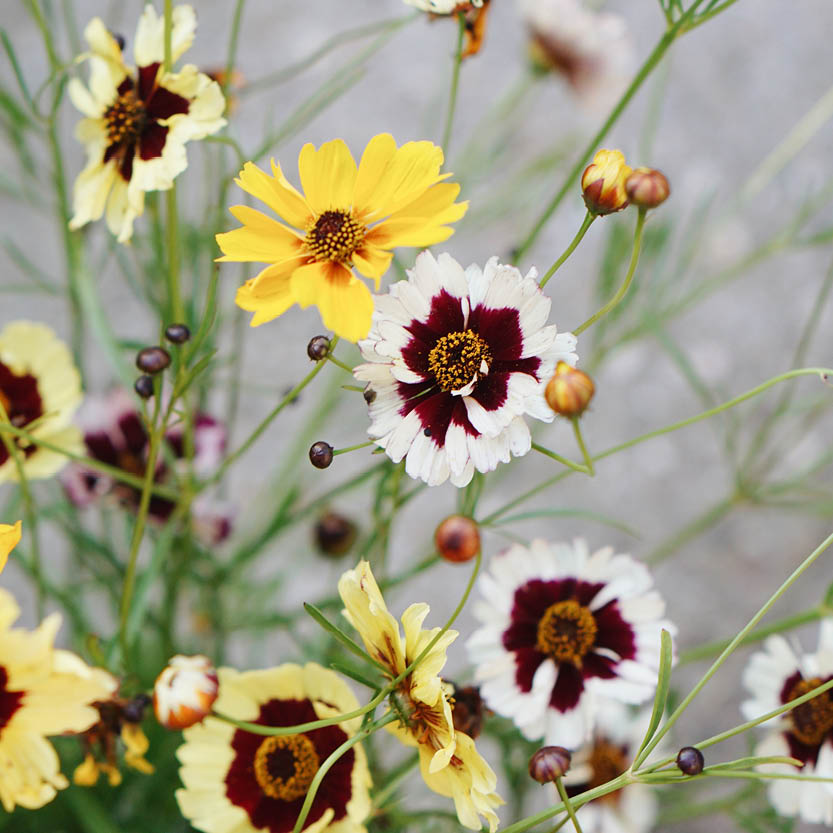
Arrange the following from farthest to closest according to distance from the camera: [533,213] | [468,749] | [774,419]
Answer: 1. [533,213]
2. [774,419]
3. [468,749]

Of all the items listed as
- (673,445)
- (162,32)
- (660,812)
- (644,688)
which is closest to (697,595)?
(673,445)

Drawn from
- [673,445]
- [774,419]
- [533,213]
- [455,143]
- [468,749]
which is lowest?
[468,749]

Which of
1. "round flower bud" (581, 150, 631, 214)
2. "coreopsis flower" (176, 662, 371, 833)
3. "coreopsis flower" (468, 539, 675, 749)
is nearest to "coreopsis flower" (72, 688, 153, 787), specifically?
"coreopsis flower" (176, 662, 371, 833)

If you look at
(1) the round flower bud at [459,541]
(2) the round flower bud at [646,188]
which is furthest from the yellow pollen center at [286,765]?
(2) the round flower bud at [646,188]

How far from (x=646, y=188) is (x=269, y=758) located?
0.77 ft

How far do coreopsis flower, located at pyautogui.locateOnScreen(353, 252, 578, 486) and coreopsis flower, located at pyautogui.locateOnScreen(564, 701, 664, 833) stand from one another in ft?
0.77

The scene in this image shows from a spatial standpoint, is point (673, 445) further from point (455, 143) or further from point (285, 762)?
point (285, 762)

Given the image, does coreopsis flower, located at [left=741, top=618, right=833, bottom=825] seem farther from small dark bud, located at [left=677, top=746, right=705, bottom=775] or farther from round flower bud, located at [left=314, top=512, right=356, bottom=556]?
round flower bud, located at [left=314, top=512, right=356, bottom=556]

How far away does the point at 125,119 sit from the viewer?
1.09 ft

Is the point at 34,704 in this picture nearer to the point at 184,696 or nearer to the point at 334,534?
the point at 184,696

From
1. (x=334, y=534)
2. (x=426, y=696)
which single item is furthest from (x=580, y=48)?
(x=426, y=696)

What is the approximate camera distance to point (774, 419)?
511mm

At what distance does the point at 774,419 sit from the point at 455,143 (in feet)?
1.32

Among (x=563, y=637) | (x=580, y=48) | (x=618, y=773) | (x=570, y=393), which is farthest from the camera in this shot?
(x=580, y=48)
